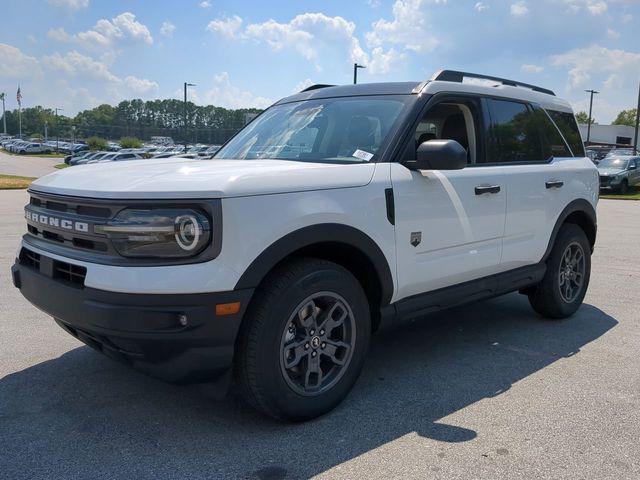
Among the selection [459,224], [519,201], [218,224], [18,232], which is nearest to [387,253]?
[459,224]

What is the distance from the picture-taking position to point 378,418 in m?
3.37

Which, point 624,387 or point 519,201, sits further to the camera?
Answer: point 519,201

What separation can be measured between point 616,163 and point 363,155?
2586cm

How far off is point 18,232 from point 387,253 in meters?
8.75

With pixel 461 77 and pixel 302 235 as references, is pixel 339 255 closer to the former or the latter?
pixel 302 235

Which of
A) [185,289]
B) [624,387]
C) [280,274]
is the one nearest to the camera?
[185,289]

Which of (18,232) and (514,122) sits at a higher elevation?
(514,122)

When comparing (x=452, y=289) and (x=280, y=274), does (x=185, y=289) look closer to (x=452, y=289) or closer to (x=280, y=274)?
(x=280, y=274)

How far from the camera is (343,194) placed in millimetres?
3305

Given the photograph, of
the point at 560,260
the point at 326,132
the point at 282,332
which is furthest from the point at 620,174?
the point at 282,332

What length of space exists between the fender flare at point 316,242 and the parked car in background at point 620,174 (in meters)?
24.1

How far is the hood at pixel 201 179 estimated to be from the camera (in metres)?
2.80

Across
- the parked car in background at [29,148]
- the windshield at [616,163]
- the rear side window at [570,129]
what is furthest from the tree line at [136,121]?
the rear side window at [570,129]

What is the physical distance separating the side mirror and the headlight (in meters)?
1.46
